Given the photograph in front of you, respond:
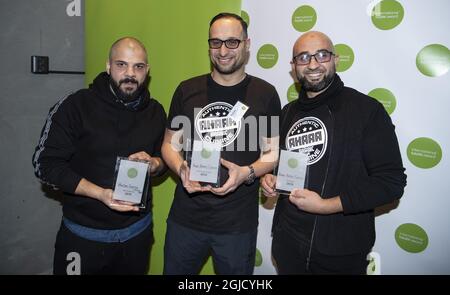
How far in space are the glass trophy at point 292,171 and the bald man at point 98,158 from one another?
869mm

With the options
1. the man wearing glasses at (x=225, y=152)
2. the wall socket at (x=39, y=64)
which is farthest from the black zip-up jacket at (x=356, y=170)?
the wall socket at (x=39, y=64)

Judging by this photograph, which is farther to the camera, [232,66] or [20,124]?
[20,124]

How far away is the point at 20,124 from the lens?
322cm

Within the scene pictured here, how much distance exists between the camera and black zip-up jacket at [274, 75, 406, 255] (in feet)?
6.41

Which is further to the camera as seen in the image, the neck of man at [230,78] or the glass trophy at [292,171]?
the neck of man at [230,78]

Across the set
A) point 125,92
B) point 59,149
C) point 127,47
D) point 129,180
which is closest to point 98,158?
point 59,149

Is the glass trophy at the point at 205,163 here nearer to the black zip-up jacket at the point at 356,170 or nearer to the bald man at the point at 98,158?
the bald man at the point at 98,158

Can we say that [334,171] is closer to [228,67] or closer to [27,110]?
[228,67]

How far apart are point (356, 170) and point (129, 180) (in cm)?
133

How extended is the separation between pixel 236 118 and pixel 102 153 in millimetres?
904

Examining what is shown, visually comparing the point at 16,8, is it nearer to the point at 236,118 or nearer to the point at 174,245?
the point at 236,118

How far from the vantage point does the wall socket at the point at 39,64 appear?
3.22 m
